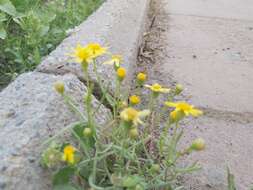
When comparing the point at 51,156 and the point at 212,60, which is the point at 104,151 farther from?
the point at 212,60

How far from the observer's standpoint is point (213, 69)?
1797mm

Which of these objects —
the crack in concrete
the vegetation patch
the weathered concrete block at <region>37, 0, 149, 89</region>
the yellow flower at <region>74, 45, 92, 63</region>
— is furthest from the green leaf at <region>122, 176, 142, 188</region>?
the crack in concrete

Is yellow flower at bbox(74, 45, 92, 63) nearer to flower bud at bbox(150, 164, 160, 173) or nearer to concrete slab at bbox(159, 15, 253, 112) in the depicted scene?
flower bud at bbox(150, 164, 160, 173)

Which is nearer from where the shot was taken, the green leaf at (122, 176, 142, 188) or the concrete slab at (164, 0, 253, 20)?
the green leaf at (122, 176, 142, 188)

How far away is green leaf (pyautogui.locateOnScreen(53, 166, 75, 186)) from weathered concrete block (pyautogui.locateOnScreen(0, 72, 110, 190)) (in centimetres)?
2

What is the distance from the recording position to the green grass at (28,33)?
158 centimetres

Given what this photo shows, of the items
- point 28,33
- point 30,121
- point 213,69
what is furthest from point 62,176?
point 213,69

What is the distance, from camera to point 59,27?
1.95 metres

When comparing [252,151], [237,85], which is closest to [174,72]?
[237,85]

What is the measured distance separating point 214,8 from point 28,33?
1.47 m

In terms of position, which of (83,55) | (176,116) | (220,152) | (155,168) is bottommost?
(220,152)

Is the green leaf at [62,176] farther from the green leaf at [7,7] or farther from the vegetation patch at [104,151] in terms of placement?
the green leaf at [7,7]

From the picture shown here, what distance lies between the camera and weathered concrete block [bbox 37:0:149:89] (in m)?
1.26

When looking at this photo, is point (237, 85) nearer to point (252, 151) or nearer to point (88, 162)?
point (252, 151)
